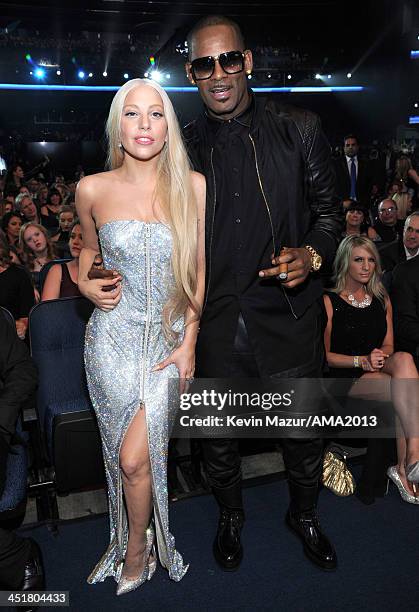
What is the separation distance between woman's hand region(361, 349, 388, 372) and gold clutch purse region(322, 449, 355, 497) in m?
0.51

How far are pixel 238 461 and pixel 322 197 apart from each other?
1.13m

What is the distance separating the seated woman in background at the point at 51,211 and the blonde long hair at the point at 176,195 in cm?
624

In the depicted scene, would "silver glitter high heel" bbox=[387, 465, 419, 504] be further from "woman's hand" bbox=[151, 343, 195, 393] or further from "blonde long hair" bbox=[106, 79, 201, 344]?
"blonde long hair" bbox=[106, 79, 201, 344]

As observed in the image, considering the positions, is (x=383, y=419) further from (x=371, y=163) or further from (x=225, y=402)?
(x=371, y=163)

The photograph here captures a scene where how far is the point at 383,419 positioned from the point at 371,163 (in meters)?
5.62

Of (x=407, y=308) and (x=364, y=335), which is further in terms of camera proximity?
(x=407, y=308)

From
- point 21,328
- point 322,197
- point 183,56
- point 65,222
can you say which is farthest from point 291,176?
point 183,56

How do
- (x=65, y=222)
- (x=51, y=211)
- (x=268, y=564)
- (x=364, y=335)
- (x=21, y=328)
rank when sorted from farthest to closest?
1. (x=51, y=211)
2. (x=65, y=222)
3. (x=21, y=328)
4. (x=364, y=335)
5. (x=268, y=564)

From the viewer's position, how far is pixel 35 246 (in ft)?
15.9

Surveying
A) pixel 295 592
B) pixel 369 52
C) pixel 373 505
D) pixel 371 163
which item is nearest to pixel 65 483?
pixel 295 592

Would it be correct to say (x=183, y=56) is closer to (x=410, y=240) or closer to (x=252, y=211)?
(x=410, y=240)

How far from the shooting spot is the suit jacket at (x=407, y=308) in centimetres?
333

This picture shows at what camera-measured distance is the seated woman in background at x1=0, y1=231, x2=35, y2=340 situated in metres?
3.78

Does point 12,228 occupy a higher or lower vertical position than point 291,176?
lower
